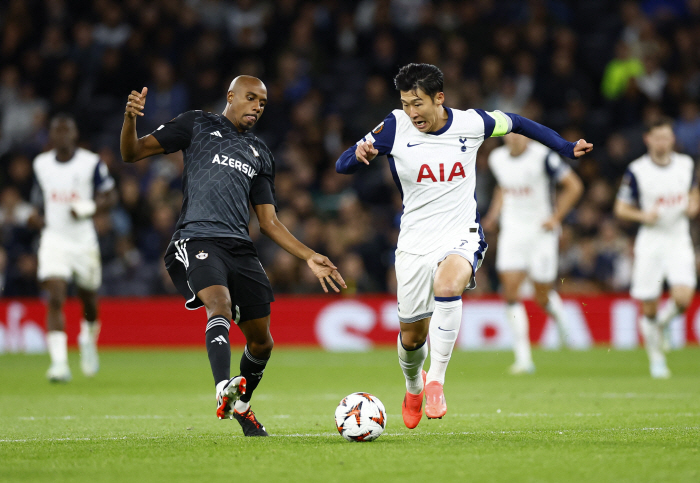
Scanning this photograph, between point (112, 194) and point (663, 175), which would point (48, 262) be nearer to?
point (112, 194)

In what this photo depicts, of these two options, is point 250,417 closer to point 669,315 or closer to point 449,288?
point 449,288

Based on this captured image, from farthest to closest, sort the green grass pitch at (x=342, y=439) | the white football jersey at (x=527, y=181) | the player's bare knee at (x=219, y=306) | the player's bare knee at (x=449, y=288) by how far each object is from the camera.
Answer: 1. the white football jersey at (x=527, y=181)
2. the player's bare knee at (x=449, y=288)
3. the player's bare knee at (x=219, y=306)
4. the green grass pitch at (x=342, y=439)

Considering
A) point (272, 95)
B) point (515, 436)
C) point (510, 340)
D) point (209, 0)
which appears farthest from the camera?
point (209, 0)

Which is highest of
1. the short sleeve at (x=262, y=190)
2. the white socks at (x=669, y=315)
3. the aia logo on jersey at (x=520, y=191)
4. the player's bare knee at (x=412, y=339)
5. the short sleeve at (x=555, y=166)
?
the short sleeve at (x=555, y=166)

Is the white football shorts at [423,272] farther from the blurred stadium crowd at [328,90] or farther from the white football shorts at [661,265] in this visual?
the blurred stadium crowd at [328,90]

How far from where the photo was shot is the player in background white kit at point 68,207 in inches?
428

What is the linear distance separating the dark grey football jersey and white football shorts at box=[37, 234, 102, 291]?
501cm

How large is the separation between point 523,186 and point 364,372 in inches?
115

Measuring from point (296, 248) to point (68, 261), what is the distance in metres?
5.58

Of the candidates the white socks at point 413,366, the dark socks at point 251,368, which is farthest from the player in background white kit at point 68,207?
the white socks at point 413,366

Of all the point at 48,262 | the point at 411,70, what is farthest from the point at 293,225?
the point at 411,70

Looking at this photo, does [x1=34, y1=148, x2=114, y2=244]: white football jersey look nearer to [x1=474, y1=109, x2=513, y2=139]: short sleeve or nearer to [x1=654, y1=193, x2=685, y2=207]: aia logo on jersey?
[x1=474, y1=109, x2=513, y2=139]: short sleeve

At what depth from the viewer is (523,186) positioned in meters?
11.8

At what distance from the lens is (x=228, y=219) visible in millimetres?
6246
